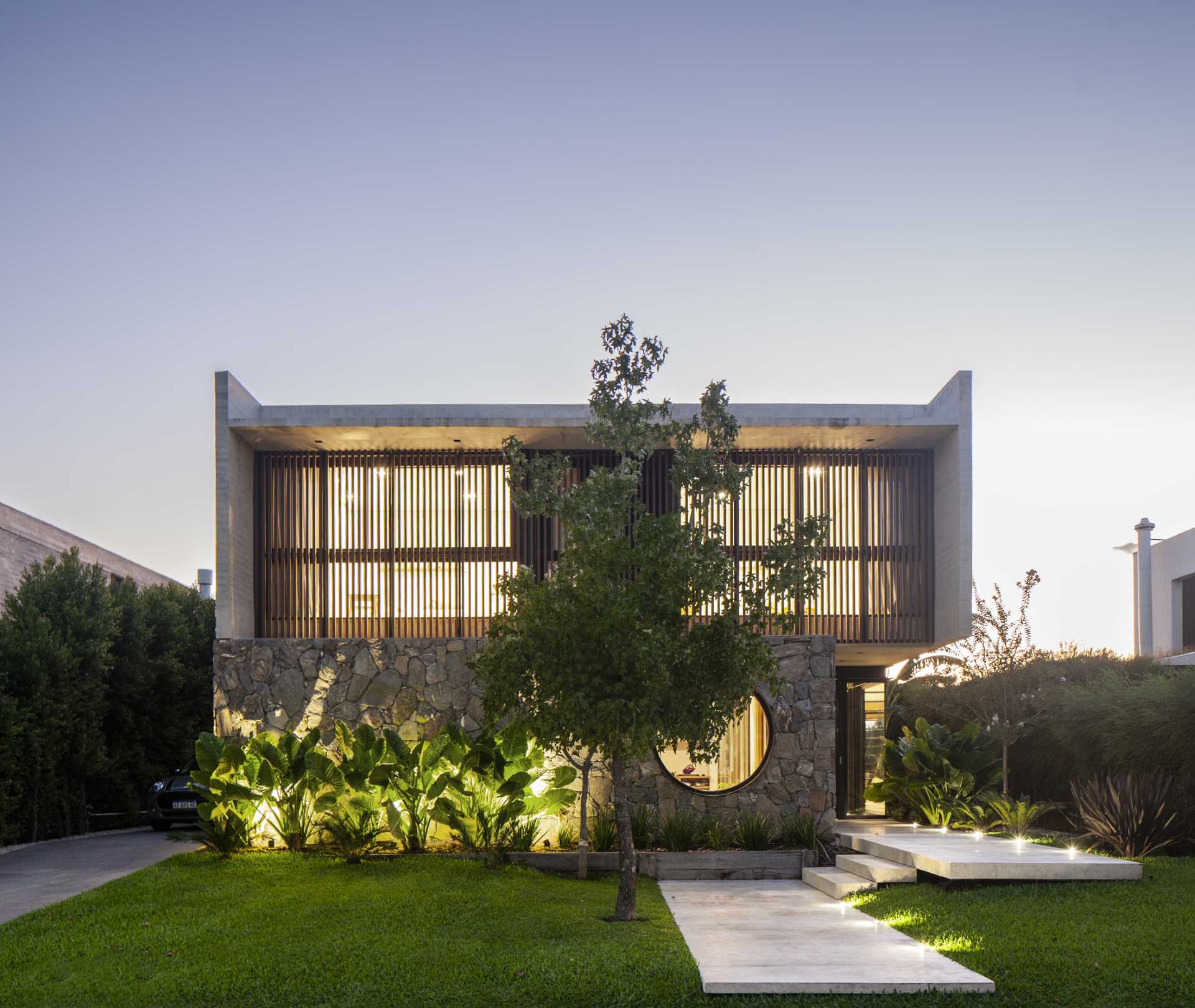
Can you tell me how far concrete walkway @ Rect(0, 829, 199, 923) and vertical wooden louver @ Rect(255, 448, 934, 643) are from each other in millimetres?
3544

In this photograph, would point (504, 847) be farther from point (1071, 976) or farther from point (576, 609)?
point (1071, 976)

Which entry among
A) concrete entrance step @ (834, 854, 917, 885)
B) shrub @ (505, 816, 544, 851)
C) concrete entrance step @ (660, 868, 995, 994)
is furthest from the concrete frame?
concrete entrance step @ (660, 868, 995, 994)

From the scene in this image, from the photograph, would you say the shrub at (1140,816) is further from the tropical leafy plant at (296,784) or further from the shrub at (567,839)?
the tropical leafy plant at (296,784)

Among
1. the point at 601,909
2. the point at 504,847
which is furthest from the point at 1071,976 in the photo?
the point at 504,847

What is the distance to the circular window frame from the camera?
46.3ft

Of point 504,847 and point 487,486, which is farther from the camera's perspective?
point 487,486

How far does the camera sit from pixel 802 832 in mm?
13781

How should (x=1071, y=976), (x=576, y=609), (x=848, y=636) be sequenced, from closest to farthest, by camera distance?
(x=1071, y=976), (x=576, y=609), (x=848, y=636)

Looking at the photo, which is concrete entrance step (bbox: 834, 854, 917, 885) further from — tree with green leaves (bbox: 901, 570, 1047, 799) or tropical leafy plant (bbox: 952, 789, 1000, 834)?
tree with green leaves (bbox: 901, 570, 1047, 799)

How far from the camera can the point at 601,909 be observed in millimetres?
10445

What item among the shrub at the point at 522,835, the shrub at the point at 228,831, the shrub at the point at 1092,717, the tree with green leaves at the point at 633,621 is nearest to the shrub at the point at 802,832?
the shrub at the point at 522,835

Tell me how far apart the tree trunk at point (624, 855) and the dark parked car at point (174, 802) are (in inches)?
376

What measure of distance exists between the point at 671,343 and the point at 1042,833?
844 centimetres

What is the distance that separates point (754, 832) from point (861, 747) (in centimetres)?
555
